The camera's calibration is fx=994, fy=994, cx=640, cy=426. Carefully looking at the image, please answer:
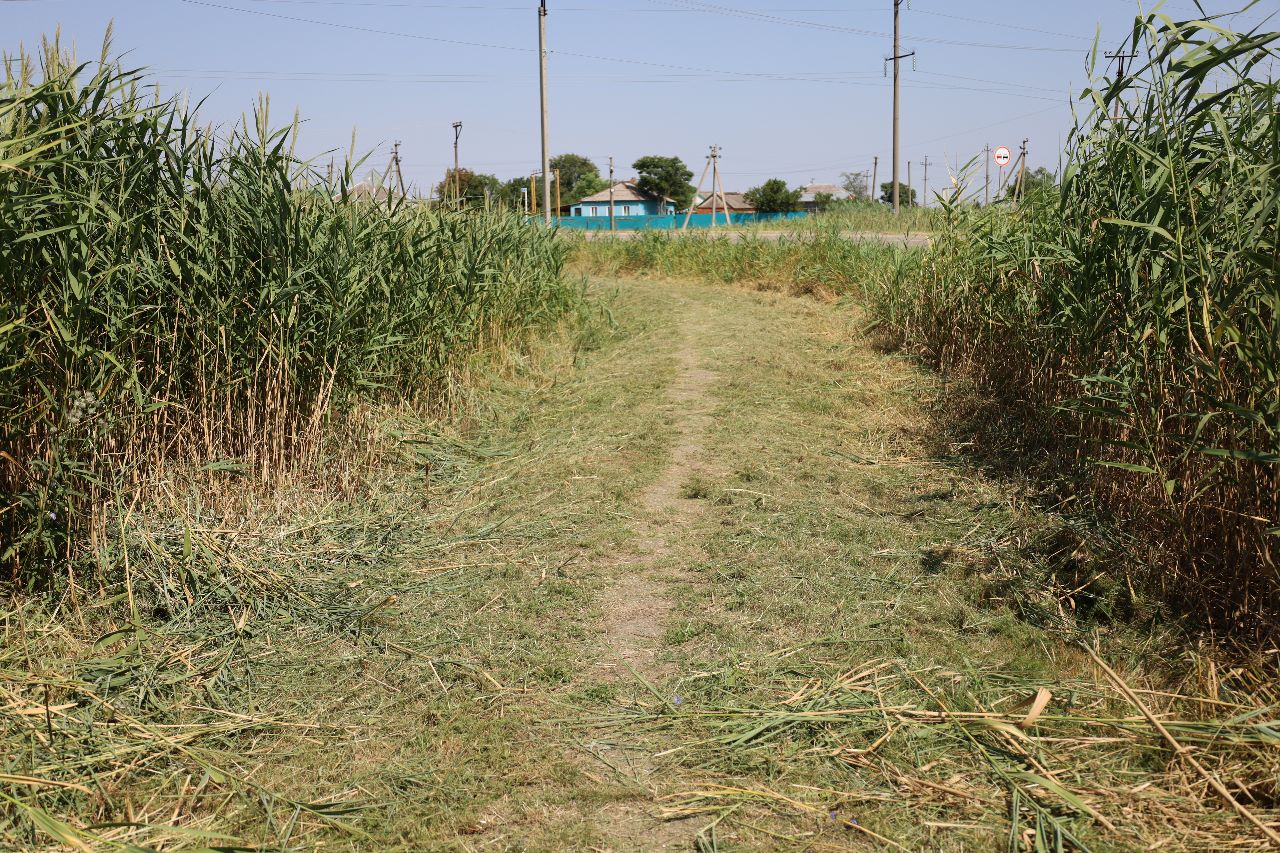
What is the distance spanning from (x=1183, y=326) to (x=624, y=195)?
6403cm

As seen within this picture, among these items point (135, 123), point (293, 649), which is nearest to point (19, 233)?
point (135, 123)

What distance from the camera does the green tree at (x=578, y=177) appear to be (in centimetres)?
6669

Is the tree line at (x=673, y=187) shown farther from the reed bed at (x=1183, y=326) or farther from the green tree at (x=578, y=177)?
the reed bed at (x=1183, y=326)

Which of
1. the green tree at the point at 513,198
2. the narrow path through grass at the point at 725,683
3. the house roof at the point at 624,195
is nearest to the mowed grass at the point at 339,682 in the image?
the narrow path through grass at the point at 725,683

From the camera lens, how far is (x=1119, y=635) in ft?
11.8

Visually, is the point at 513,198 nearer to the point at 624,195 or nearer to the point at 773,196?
the point at 773,196

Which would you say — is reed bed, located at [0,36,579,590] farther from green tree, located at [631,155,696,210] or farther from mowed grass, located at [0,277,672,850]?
green tree, located at [631,155,696,210]

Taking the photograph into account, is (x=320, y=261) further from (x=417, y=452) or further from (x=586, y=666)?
(x=586, y=666)

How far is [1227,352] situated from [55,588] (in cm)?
443

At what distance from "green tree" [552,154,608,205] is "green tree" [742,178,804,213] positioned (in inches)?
867

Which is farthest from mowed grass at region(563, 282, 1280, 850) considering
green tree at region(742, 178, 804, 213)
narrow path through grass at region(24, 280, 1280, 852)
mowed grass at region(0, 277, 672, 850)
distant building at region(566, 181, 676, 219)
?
distant building at region(566, 181, 676, 219)

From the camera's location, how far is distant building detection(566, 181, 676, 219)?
59.5 metres

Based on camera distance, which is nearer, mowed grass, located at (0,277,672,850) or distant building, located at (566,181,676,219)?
mowed grass, located at (0,277,672,850)

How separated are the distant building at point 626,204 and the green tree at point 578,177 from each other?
1.26 m
